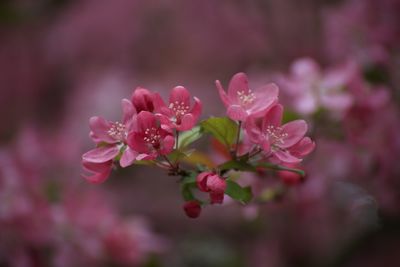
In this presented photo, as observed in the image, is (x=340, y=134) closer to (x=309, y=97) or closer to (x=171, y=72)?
(x=309, y=97)

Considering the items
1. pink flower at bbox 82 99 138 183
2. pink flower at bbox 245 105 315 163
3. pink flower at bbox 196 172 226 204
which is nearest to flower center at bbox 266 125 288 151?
pink flower at bbox 245 105 315 163

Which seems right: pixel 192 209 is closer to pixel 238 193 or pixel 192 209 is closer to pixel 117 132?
pixel 238 193

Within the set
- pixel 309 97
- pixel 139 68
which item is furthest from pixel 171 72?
pixel 309 97

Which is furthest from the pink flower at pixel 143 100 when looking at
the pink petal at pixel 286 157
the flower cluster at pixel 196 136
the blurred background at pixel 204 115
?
the blurred background at pixel 204 115

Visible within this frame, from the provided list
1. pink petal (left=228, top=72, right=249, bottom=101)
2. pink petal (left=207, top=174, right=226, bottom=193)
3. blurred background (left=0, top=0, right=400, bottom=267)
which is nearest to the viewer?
pink petal (left=207, top=174, right=226, bottom=193)

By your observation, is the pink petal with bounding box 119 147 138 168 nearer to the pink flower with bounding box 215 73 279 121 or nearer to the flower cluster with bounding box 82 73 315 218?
the flower cluster with bounding box 82 73 315 218

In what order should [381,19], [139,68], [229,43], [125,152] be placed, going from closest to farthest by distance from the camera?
[125,152] < [381,19] < [229,43] < [139,68]

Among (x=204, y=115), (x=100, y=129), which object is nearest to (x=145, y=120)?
(x=100, y=129)
